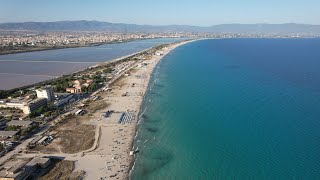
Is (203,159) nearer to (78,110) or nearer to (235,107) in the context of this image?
(235,107)

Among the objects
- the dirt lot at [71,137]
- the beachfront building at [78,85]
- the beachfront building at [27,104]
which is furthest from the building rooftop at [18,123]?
the beachfront building at [78,85]

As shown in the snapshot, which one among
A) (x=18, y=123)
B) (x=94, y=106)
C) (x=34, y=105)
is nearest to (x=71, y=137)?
(x=18, y=123)

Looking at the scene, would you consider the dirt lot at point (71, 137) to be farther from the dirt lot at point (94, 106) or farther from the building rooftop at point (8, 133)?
the building rooftop at point (8, 133)

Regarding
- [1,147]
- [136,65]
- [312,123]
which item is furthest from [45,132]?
[136,65]

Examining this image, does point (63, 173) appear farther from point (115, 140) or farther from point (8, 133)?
point (8, 133)

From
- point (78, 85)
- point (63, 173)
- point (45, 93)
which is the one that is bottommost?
point (63, 173)
